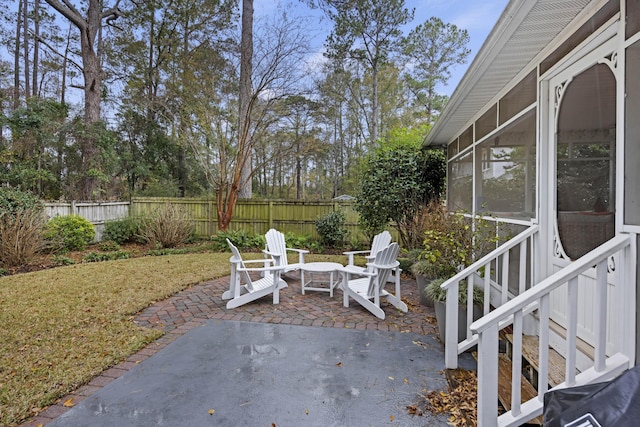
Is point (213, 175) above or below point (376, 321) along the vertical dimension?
above

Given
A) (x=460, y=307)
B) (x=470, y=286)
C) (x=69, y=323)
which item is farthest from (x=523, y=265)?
(x=69, y=323)

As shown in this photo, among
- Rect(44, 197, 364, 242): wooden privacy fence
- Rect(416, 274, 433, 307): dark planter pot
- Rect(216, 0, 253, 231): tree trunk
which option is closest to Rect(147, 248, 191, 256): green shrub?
Rect(216, 0, 253, 231): tree trunk

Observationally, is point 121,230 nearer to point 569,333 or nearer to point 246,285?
point 246,285

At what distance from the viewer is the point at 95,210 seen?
9891 millimetres

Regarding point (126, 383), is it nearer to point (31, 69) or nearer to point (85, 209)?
point (85, 209)

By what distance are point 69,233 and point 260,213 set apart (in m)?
4.96

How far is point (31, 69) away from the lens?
1672cm

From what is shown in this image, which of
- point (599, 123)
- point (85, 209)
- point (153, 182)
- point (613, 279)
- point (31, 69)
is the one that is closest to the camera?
point (613, 279)

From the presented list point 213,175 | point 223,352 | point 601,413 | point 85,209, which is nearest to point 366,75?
point 213,175

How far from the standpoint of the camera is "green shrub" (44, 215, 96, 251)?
7.93 metres

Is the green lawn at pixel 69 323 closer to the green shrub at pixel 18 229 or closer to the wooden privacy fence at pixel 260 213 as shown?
the green shrub at pixel 18 229

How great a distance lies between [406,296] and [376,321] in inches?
54.9

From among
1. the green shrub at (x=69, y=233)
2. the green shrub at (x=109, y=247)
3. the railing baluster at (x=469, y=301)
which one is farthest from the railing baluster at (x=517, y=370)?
the green shrub at (x=109, y=247)

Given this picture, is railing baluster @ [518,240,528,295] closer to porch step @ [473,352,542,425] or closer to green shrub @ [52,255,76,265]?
porch step @ [473,352,542,425]
